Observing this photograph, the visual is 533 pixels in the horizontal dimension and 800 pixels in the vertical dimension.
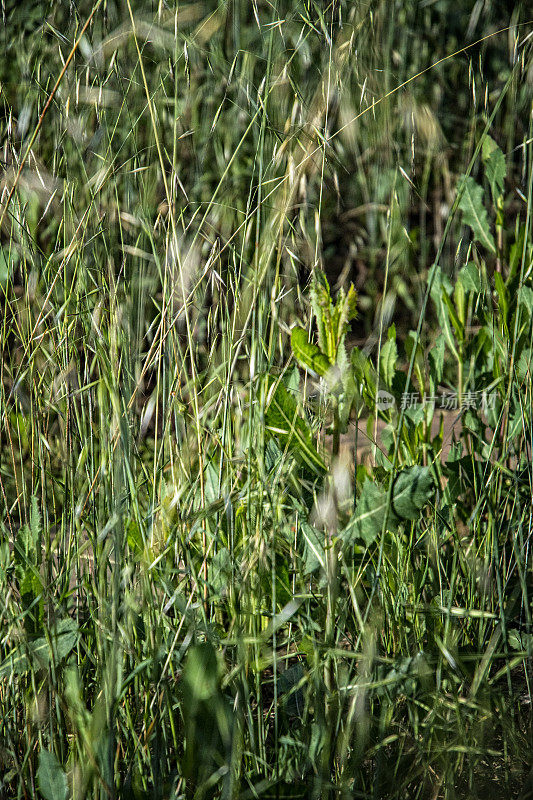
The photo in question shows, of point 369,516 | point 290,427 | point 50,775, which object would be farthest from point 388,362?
point 50,775

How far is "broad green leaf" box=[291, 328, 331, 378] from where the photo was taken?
2.43ft

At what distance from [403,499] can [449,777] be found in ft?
0.82

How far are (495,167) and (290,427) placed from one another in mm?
503

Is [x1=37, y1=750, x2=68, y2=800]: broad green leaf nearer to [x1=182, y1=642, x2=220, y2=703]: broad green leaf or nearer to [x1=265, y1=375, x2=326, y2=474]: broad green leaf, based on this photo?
[x1=182, y1=642, x2=220, y2=703]: broad green leaf

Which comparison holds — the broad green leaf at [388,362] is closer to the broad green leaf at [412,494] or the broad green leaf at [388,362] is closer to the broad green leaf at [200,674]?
the broad green leaf at [412,494]

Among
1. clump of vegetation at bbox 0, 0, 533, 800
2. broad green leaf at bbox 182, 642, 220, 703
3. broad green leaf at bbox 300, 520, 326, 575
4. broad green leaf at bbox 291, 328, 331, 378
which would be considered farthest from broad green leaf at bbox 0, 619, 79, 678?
broad green leaf at bbox 291, 328, 331, 378

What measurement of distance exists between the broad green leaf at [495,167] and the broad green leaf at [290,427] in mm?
453

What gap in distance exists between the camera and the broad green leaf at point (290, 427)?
811mm

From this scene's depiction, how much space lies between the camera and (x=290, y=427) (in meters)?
0.83

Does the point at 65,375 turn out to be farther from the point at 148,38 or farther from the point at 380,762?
the point at 380,762

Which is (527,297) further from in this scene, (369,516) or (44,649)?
(44,649)

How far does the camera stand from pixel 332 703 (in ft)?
2.32

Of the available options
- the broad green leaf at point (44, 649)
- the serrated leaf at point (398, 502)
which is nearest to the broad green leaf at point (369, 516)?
the serrated leaf at point (398, 502)

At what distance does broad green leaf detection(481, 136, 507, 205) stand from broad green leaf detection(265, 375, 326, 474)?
0.45 meters
